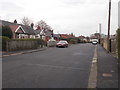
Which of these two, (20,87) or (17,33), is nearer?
(20,87)

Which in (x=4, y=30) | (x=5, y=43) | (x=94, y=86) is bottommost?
(x=94, y=86)

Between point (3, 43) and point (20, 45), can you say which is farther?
point (20, 45)

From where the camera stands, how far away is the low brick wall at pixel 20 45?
18.7 m

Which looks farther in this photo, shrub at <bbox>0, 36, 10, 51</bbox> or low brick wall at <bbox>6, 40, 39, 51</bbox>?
low brick wall at <bbox>6, 40, 39, 51</bbox>

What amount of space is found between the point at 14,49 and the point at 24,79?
570 inches

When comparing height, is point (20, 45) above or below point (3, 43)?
below

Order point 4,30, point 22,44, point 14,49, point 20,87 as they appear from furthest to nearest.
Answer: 1. point 4,30
2. point 22,44
3. point 14,49
4. point 20,87

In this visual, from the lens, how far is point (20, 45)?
21219 mm

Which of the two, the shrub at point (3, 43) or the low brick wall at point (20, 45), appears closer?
the shrub at point (3, 43)

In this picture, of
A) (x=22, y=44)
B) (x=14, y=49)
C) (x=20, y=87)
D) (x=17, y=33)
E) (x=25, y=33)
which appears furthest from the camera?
(x=25, y=33)

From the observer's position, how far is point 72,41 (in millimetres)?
57250

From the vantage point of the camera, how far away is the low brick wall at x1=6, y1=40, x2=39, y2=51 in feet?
61.4

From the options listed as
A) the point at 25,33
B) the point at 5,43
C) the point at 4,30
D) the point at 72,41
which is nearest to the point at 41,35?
the point at 72,41

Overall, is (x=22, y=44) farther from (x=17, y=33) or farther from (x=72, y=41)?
(x=72, y=41)
